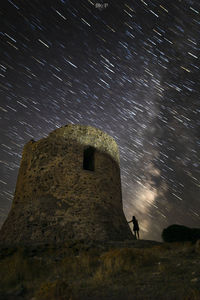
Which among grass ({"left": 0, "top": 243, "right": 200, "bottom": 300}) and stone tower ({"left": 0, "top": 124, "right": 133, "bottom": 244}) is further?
stone tower ({"left": 0, "top": 124, "right": 133, "bottom": 244})

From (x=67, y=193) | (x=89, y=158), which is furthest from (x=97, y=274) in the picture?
(x=89, y=158)

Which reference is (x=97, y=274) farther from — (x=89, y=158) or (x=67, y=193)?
(x=89, y=158)

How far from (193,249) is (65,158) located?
18.2 feet

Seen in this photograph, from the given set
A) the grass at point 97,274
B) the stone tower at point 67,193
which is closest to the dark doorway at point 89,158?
the stone tower at point 67,193

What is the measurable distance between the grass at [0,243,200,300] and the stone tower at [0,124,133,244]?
194 centimetres

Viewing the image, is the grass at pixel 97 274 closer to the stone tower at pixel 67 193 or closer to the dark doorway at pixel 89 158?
the stone tower at pixel 67 193

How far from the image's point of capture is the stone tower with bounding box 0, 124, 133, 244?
733 cm

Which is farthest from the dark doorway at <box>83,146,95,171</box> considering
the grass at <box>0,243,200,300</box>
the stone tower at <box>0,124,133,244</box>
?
the grass at <box>0,243,200,300</box>

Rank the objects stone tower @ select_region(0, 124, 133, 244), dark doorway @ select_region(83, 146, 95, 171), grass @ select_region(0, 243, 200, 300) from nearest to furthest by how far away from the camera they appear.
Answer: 1. grass @ select_region(0, 243, 200, 300)
2. stone tower @ select_region(0, 124, 133, 244)
3. dark doorway @ select_region(83, 146, 95, 171)

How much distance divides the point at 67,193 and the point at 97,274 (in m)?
4.66

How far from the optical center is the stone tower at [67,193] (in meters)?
7.33

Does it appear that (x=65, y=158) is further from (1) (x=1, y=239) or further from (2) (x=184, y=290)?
(2) (x=184, y=290)

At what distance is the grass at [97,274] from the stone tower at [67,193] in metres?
1.94

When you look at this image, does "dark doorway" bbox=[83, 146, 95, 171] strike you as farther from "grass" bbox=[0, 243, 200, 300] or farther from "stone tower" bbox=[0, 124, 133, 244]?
"grass" bbox=[0, 243, 200, 300]
